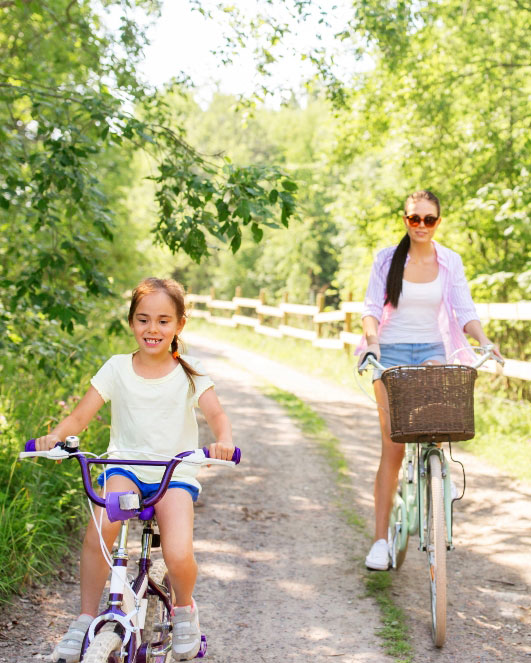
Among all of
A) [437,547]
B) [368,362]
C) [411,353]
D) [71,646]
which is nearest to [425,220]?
[411,353]

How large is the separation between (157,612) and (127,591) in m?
0.50

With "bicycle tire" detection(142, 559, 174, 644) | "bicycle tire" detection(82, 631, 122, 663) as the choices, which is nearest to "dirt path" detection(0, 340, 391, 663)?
"bicycle tire" detection(142, 559, 174, 644)

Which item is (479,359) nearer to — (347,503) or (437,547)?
(437,547)

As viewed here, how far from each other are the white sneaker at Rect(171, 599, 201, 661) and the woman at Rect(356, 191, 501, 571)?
5.84 feet

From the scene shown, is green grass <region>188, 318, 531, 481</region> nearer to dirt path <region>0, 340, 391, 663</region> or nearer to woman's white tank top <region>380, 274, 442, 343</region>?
dirt path <region>0, 340, 391, 663</region>

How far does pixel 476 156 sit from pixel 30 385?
7168 mm

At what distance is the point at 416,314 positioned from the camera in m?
4.35

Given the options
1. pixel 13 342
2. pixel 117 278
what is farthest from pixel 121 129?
pixel 117 278

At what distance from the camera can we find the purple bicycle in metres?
2.39

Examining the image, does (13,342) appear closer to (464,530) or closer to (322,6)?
(464,530)

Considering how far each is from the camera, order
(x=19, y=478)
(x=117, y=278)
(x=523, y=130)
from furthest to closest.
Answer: (x=117, y=278) < (x=523, y=130) < (x=19, y=478)

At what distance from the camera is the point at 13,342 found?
5.99 m

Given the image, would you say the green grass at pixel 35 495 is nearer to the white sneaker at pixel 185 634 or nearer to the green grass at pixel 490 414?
the white sneaker at pixel 185 634

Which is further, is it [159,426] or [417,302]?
[417,302]
